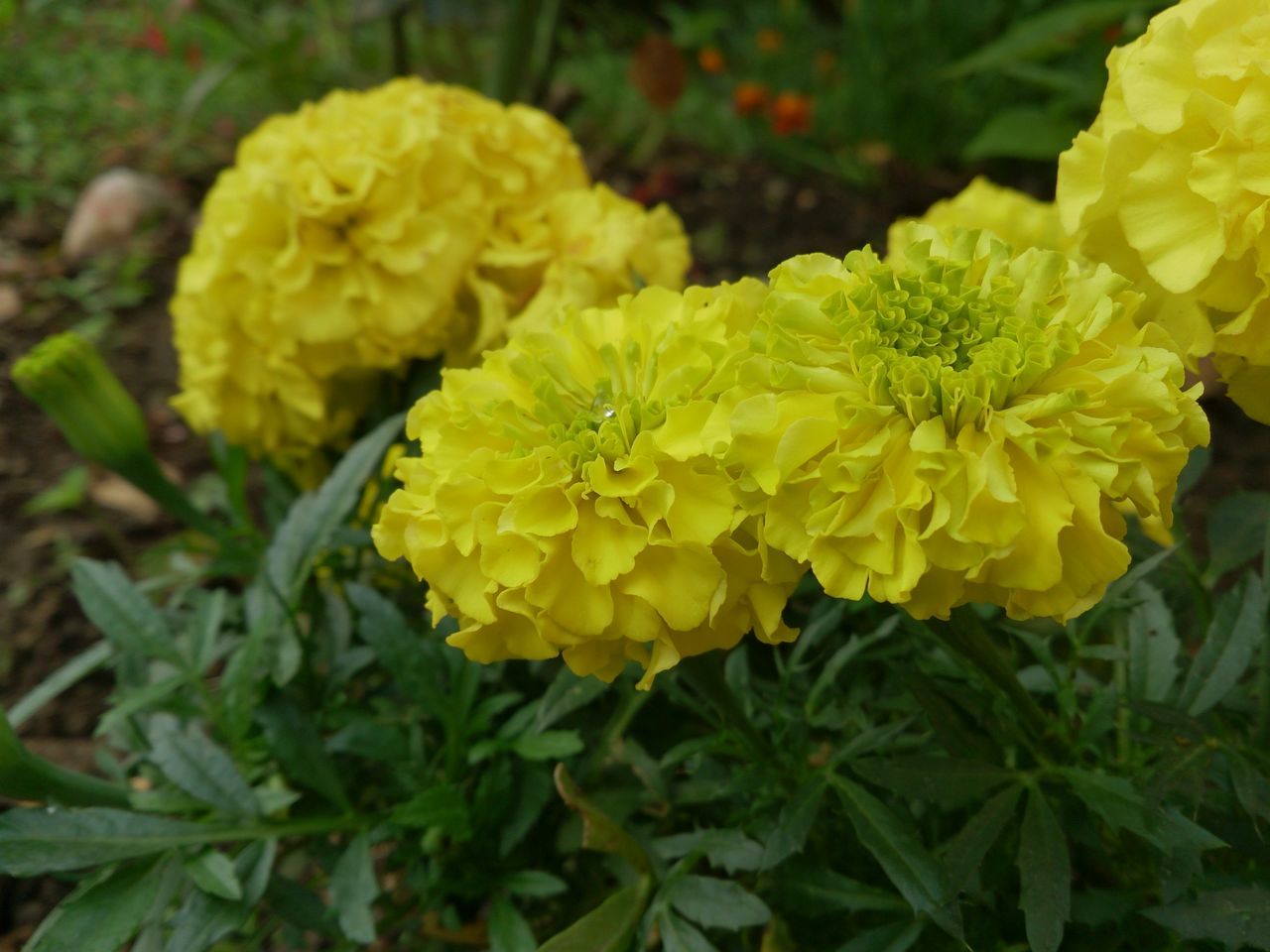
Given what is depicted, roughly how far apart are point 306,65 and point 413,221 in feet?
5.06

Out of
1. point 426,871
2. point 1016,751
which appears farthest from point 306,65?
point 1016,751

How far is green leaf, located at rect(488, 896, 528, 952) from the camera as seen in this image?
0.86 m

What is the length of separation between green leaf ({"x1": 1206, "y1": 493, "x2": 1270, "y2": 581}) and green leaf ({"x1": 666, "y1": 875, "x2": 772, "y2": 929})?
1.57ft

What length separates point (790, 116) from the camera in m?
2.56

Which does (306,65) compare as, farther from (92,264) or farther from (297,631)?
(297,631)

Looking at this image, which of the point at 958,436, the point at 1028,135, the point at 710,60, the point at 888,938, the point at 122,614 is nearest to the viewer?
the point at 958,436

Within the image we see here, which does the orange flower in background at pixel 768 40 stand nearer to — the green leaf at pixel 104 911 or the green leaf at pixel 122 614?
the green leaf at pixel 122 614

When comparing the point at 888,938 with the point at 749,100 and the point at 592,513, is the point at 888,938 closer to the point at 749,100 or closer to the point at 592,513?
the point at 592,513

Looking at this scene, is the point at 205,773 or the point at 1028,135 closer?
the point at 205,773

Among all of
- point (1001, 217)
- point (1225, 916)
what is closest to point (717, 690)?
point (1225, 916)

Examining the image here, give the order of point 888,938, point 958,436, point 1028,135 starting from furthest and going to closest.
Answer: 1. point 1028,135
2. point 888,938
3. point 958,436

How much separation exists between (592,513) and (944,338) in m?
0.19

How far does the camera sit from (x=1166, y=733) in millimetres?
741

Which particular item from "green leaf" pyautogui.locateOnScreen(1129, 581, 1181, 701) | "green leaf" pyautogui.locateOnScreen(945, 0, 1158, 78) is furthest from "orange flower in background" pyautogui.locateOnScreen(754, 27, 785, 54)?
"green leaf" pyautogui.locateOnScreen(1129, 581, 1181, 701)
